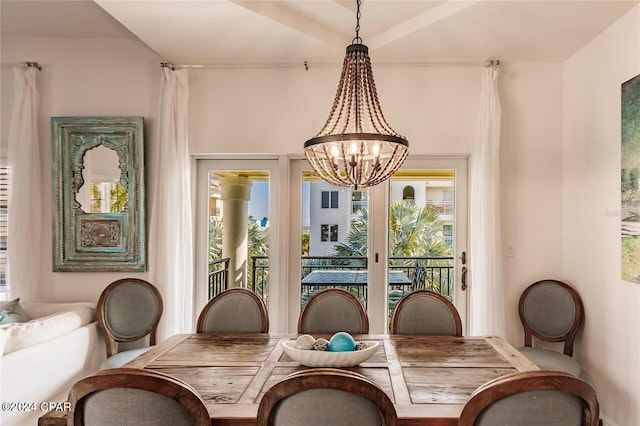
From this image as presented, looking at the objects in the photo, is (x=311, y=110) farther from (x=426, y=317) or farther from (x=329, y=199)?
(x=426, y=317)

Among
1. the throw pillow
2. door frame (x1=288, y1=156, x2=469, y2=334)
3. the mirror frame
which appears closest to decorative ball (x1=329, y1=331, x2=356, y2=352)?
door frame (x1=288, y1=156, x2=469, y2=334)

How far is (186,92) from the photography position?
3213mm

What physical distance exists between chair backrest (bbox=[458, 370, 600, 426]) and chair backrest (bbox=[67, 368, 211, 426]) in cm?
85

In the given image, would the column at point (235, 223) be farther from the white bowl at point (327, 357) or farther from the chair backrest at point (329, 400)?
the chair backrest at point (329, 400)

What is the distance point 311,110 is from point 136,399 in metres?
2.51

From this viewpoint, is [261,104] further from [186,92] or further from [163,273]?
[163,273]

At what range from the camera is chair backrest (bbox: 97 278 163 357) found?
2.96 metres

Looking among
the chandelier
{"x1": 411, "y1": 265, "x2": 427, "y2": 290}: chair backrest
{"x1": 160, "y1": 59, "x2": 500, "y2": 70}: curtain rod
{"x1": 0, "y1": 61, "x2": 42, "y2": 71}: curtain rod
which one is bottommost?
{"x1": 411, "y1": 265, "x2": 427, "y2": 290}: chair backrest

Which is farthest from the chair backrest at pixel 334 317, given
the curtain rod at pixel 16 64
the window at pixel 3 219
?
the curtain rod at pixel 16 64

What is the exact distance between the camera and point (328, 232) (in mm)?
3389

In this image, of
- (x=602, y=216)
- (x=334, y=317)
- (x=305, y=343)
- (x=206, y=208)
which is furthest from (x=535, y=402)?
(x=206, y=208)

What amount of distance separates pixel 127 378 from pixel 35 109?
9.76ft

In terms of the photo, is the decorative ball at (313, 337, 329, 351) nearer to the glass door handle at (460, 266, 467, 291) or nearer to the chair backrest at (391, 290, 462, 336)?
the chair backrest at (391, 290, 462, 336)

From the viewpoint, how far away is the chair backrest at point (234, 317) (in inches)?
97.7
